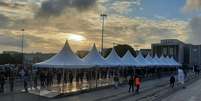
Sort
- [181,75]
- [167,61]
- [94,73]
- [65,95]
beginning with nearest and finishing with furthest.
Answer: [65,95] → [94,73] → [181,75] → [167,61]

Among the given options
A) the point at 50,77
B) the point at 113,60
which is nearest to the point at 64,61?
the point at 50,77

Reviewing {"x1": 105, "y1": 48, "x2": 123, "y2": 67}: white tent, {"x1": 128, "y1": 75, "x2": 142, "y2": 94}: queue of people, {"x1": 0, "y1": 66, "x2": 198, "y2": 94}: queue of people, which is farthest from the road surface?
{"x1": 105, "y1": 48, "x2": 123, "y2": 67}: white tent

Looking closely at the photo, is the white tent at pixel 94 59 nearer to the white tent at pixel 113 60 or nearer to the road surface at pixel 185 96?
the white tent at pixel 113 60

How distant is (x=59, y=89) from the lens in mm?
33625

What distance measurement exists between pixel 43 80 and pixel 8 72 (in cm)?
281

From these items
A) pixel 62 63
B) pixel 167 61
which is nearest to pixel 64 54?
pixel 62 63

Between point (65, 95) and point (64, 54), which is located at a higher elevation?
point (64, 54)

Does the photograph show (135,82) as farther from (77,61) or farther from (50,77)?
(50,77)

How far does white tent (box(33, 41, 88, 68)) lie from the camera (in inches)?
1395

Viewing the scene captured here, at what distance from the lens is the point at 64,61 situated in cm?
3619

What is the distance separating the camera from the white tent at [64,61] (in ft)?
116

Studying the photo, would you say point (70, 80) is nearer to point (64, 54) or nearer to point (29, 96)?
point (64, 54)

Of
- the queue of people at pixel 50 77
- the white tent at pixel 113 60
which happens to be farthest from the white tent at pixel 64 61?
the white tent at pixel 113 60

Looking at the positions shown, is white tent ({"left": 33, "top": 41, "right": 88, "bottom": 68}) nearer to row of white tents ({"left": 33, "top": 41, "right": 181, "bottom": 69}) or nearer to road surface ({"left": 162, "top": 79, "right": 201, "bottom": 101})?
row of white tents ({"left": 33, "top": 41, "right": 181, "bottom": 69})
